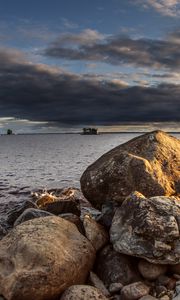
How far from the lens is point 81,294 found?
339 inches

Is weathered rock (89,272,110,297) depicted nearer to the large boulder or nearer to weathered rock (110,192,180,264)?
weathered rock (110,192,180,264)

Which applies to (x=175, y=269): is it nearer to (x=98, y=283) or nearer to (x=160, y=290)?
(x=160, y=290)

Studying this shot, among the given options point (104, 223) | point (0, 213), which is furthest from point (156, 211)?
point (0, 213)

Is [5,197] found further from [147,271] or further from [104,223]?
[147,271]

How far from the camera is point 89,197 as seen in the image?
46.2 ft

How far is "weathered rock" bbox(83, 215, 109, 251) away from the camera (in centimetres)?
1098

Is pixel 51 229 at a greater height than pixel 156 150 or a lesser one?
lesser

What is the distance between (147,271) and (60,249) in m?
2.41

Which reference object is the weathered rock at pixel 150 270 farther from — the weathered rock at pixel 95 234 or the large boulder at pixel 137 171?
the large boulder at pixel 137 171

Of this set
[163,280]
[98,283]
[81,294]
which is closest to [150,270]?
[163,280]

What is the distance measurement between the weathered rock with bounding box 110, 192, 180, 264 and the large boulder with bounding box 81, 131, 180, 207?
202 cm

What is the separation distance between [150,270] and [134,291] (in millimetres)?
966

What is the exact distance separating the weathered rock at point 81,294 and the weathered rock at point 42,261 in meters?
0.33

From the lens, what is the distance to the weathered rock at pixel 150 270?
9.87 metres
